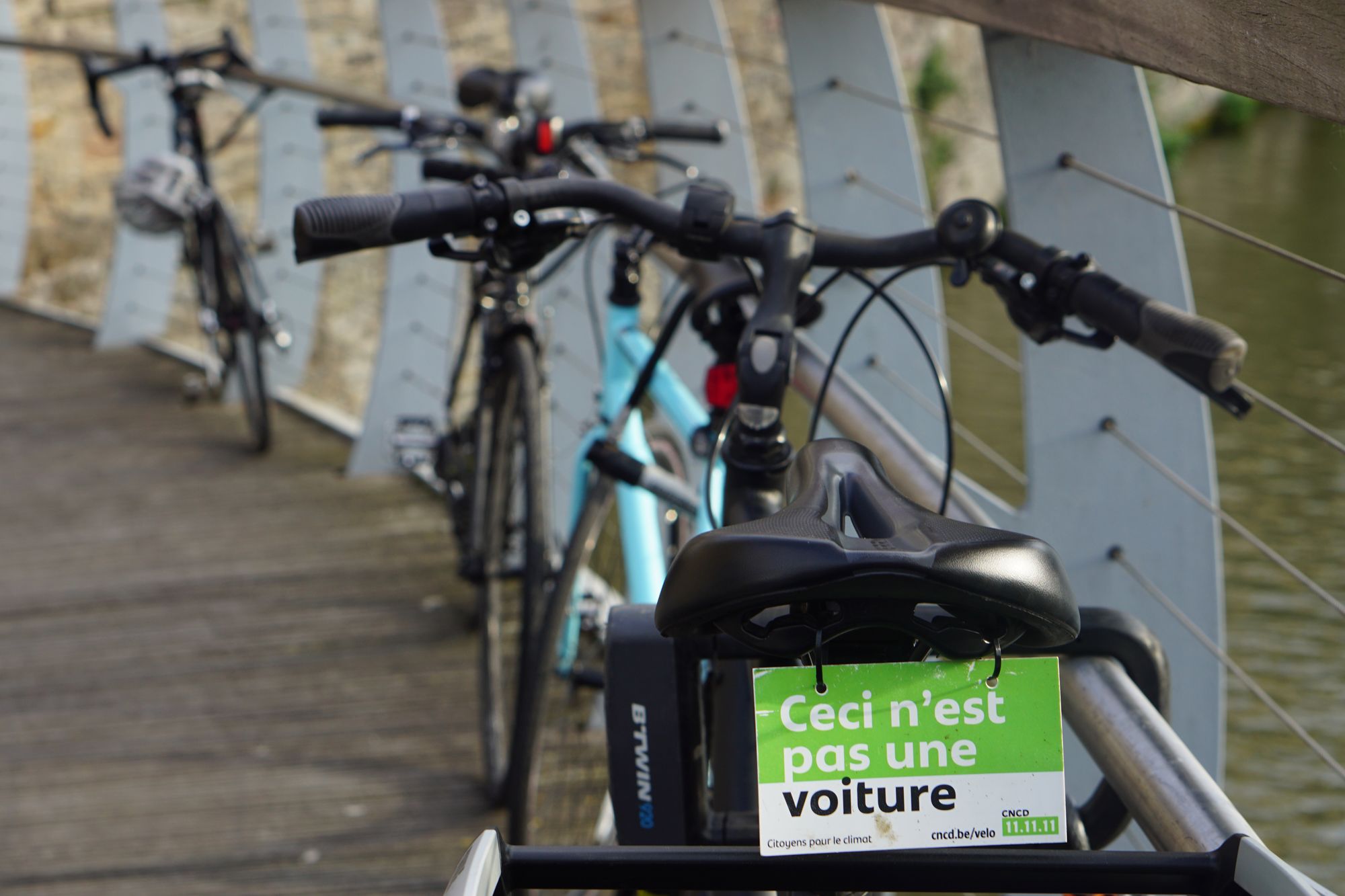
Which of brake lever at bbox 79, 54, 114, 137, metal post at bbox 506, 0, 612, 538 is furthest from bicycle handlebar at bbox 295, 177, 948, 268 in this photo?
brake lever at bbox 79, 54, 114, 137

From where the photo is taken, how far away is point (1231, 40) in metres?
0.89

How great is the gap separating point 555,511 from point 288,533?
0.89 m

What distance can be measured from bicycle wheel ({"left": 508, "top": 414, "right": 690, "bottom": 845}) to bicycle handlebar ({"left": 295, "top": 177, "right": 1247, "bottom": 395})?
60 cm

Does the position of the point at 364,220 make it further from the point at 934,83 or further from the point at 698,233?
the point at 934,83

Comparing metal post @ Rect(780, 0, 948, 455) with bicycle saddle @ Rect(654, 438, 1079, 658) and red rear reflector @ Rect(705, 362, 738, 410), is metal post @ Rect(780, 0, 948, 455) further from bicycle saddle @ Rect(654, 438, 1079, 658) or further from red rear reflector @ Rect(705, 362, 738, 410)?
bicycle saddle @ Rect(654, 438, 1079, 658)

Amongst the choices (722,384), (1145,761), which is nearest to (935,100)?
→ (722,384)

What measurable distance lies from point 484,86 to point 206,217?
2183 millimetres

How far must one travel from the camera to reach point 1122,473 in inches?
59.4

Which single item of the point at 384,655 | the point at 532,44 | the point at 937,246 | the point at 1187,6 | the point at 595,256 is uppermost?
the point at 532,44

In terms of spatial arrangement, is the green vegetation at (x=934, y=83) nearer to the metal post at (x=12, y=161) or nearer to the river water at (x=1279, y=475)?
the river water at (x=1279, y=475)

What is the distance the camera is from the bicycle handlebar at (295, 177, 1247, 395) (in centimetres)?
109

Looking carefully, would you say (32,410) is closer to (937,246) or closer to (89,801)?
(89,801)

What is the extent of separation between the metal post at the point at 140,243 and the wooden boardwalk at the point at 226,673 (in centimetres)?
133

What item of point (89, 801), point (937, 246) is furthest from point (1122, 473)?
point (89, 801)
